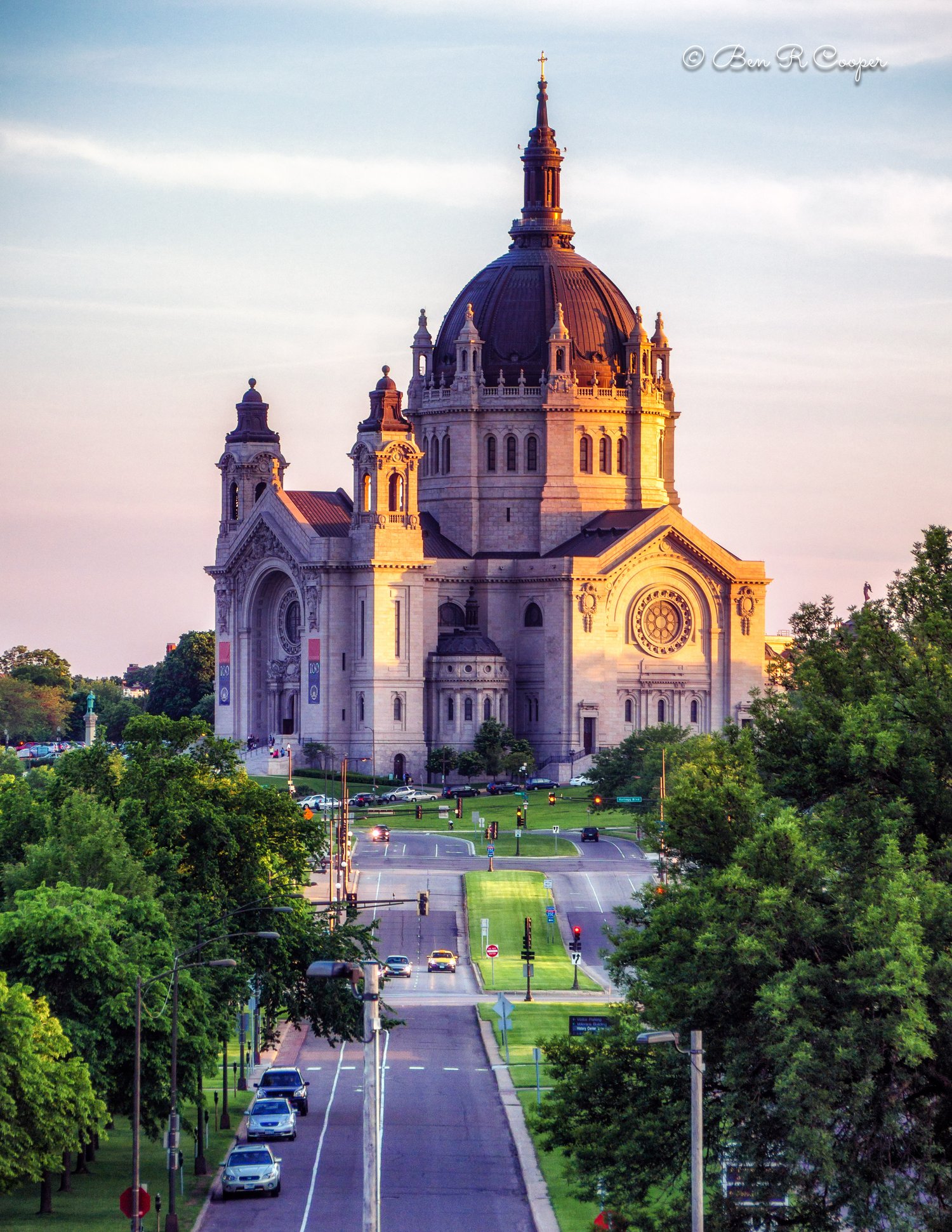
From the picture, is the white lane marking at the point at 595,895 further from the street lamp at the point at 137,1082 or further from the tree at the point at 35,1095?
the tree at the point at 35,1095

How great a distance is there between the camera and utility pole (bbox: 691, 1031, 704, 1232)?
4144cm

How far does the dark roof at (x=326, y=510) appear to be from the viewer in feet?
513

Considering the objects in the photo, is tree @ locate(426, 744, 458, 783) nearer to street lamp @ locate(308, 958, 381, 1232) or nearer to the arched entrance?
the arched entrance

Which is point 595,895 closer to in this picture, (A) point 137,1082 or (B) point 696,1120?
(A) point 137,1082

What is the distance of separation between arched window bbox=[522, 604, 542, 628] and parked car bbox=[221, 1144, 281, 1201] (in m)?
107

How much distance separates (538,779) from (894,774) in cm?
10575

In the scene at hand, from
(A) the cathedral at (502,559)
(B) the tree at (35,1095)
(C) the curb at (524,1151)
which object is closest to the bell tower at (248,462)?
(A) the cathedral at (502,559)

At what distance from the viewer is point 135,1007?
170 ft

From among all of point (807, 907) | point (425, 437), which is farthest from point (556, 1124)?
point (425, 437)

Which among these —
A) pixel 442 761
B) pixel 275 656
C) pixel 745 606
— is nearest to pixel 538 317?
pixel 745 606

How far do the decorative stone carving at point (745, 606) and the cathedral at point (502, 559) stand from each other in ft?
0.55

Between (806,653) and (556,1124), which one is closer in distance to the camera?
(556,1124)

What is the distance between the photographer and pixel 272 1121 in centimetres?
5872

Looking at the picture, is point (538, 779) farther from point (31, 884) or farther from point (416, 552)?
point (31, 884)
